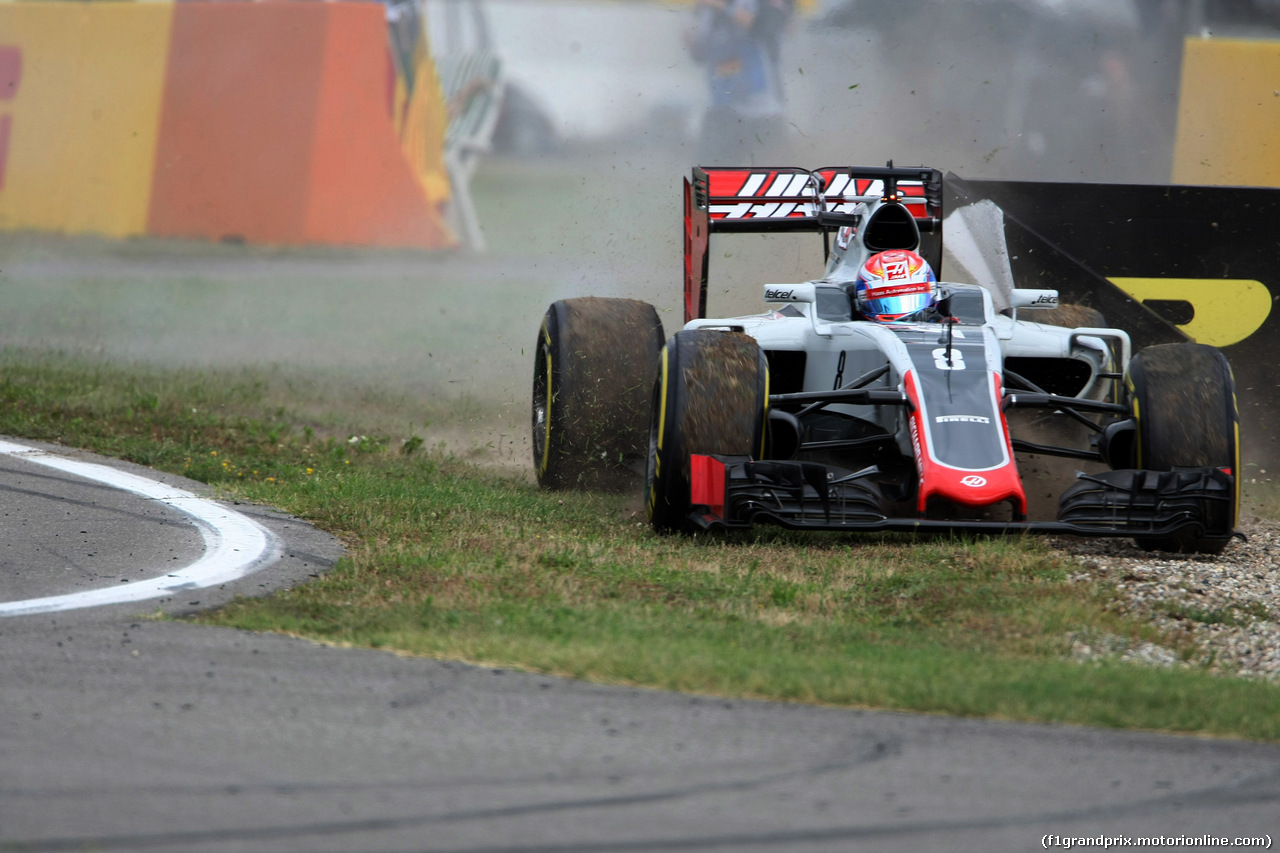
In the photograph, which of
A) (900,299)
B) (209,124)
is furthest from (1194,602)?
(209,124)

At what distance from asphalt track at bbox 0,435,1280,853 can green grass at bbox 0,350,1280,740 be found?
17 cm

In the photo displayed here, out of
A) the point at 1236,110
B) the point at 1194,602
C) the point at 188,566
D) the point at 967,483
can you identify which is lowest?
the point at 188,566

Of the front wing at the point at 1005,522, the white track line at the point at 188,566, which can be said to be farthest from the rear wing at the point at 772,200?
the white track line at the point at 188,566

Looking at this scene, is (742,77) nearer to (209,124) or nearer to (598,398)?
(209,124)

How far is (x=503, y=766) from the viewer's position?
3.68 metres

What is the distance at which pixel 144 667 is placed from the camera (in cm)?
451

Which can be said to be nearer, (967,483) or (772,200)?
(967,483)

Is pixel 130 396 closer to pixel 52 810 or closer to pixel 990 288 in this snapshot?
pixel 990 288

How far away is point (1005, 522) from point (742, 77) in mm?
11187

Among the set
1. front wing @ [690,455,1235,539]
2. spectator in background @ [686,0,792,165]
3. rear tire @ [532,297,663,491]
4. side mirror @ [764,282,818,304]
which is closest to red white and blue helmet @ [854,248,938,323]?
side mirror @ [764,282,818,304]

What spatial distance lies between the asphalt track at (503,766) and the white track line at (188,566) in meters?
0.67

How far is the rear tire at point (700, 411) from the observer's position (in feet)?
22.3

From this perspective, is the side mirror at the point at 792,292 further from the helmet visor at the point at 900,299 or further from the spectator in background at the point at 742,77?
the spectator in background at the point at 742,77

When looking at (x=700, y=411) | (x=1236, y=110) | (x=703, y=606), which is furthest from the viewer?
(x=1236, y=110)
